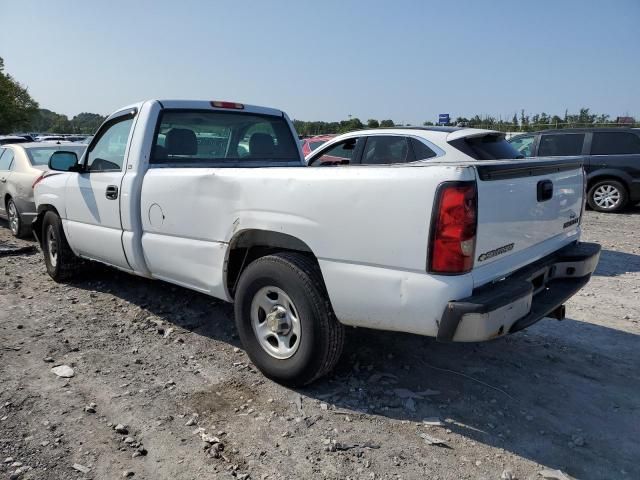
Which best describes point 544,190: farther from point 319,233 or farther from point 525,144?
point 525,144

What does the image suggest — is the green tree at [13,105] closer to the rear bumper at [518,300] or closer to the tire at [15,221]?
the tire at [15,221]

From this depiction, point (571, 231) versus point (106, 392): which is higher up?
point (571, 231)

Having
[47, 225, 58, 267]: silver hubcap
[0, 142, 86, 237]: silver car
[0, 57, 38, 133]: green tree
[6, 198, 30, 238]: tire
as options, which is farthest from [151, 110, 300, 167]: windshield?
[0, 57, 38, 133]: green tree

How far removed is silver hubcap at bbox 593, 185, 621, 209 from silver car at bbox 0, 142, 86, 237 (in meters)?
10.6

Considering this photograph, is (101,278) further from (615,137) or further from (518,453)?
(615,137)

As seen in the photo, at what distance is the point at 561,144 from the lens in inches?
428

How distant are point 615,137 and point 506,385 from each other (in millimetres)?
9528

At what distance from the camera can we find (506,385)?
130 inches

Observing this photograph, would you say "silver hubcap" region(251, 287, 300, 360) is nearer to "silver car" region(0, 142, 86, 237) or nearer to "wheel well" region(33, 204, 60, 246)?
"wheel well" region(33, 204, 60, 246)

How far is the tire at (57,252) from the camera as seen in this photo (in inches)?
210

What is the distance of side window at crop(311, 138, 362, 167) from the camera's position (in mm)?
7605

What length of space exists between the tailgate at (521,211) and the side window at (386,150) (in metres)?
3.48

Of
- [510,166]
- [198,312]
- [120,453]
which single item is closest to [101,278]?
[198,312]

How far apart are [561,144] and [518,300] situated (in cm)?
964
